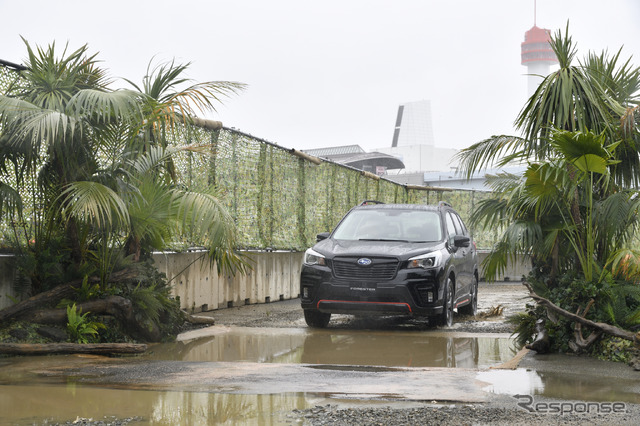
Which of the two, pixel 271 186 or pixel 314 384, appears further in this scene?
pixel 271 186

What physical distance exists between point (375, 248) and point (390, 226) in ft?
4.05

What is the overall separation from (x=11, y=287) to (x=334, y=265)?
4211 millimetres

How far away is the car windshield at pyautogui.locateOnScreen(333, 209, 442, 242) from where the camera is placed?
38.0 ft

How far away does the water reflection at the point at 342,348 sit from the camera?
8000 millimetres

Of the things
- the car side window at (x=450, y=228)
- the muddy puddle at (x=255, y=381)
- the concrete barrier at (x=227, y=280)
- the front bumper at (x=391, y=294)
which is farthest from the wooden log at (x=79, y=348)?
the car side window at (x=450, y=228)

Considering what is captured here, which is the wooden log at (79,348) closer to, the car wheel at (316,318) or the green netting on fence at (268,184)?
the green netting on fence at (268,184)

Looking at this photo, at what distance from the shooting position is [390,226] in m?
11.9

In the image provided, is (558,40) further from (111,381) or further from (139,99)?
(111,381)

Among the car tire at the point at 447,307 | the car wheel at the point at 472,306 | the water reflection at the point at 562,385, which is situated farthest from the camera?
the car wheel at the point at 472,306

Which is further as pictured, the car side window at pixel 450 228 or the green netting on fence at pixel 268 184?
the green netting on fence at pixel 268 184

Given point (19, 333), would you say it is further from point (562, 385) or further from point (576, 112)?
point (576, 112)

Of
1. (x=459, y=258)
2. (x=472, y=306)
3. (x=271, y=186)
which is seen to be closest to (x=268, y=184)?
(x=271, y=186)

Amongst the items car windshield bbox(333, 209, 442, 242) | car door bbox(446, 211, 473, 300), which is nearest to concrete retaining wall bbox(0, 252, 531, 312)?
car door bbox(446, 211, 473, 300)

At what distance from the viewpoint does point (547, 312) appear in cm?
853
